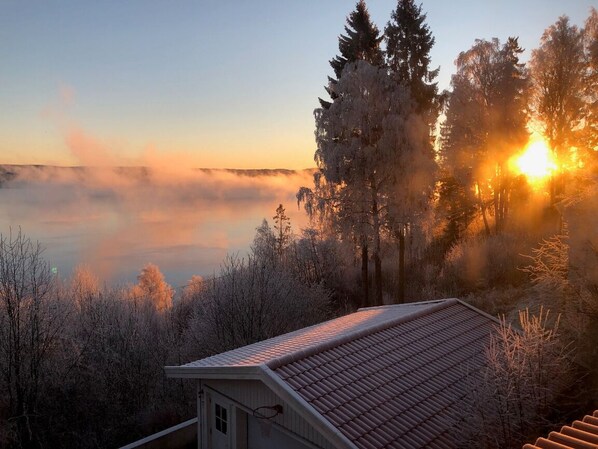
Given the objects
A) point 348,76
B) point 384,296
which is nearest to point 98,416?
point 384,296

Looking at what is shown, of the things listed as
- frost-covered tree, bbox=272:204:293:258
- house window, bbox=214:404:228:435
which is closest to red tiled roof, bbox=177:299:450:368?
house window, bbox=214:404:228:435

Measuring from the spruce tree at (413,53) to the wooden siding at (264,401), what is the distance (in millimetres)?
15813

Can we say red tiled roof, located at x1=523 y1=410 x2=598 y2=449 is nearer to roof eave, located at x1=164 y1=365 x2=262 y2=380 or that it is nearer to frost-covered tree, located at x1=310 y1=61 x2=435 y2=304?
roof eave, located at x1=164 y1=365 x2=262 y2=380

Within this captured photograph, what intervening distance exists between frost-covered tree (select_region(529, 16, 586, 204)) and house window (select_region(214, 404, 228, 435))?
82.1 ft

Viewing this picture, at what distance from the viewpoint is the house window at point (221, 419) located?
9.52 m

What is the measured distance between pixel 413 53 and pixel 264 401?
17.8 m

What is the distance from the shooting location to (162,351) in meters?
21.0

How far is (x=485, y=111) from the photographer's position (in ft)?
89.1

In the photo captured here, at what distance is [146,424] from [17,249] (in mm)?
8189

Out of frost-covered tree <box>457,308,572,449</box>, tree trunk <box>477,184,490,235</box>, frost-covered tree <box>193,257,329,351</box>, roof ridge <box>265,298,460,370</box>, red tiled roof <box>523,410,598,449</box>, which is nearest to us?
red tiled roof <box>523,410,598,449</box>

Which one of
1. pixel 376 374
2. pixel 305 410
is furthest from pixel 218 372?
pixel 376 374

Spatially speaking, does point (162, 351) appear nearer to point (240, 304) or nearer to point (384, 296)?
point (240, 304)

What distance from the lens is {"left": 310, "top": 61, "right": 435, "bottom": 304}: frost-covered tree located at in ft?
64.1

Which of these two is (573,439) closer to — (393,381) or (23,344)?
(393,381)
